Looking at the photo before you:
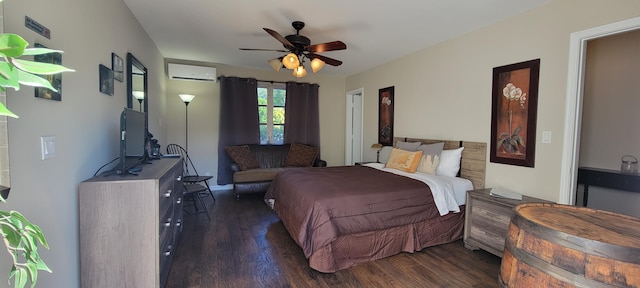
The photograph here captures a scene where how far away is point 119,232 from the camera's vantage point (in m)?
1.54

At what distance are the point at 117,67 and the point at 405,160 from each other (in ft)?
10.4

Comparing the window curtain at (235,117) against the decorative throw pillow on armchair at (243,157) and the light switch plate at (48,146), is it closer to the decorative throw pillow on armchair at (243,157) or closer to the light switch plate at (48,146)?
the decorative throw pillow on armchair at (243,157)

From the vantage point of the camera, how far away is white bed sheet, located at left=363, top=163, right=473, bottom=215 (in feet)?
8.75

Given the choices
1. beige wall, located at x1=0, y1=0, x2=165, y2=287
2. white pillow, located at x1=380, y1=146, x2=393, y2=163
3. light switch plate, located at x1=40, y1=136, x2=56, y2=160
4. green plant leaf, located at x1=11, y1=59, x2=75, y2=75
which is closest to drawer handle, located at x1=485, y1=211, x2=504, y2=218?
white pillow, located at x1=380, y1=146, x2=393, y2=163

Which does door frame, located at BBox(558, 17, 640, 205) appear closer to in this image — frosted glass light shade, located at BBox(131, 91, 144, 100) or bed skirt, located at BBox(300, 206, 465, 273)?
bed skirt, located at BBox(300, 206, 465, 273)

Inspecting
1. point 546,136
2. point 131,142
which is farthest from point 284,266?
point 546,136

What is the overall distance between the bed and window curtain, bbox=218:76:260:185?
2.26m

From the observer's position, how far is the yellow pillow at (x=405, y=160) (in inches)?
133

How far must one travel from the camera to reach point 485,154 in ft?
9.77

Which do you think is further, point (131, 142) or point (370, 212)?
point (370, 212)

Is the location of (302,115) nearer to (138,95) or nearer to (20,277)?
(138,95)

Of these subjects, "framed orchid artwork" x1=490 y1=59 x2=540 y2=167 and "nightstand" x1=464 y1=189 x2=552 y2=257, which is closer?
"nightstand" x1=464 y1=189 x2=552 y2=257

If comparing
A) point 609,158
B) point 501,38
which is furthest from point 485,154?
point 609,158

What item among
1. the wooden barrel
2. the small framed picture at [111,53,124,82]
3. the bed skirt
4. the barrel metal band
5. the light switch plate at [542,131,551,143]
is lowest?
the bed skirt
